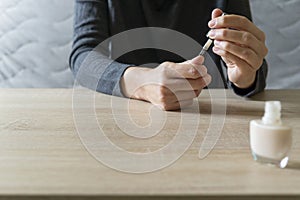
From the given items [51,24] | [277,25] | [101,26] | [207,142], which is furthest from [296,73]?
[207,142]

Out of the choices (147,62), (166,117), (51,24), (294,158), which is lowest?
(51,24)

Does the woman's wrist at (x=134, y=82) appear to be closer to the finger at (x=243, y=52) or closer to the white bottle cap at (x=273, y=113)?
the finger at (x=243, y=52)

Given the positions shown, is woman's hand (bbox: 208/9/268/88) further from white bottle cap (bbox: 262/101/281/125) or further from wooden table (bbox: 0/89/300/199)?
white bottle cap (bbox: 262/101/281/125)

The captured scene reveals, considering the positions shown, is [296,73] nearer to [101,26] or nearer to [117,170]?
[101,26]

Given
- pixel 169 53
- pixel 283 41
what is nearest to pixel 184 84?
pixel 169 53

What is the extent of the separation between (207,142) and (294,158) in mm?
110

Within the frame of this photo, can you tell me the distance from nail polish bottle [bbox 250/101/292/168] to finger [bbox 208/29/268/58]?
0.89 feet

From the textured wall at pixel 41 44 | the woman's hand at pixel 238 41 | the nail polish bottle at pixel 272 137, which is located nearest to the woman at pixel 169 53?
the woman's hand at pixel 238 41

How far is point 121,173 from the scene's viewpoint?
49cm

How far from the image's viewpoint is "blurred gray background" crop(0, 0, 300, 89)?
4.71ft

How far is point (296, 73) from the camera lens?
4.69 ft

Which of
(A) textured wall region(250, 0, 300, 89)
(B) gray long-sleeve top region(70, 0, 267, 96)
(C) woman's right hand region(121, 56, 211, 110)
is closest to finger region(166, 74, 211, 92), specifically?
(C) woman's right hand region(121, 56, 211, 110)

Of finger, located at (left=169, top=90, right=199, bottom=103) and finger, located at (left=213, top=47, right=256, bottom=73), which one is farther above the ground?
finger, located at (left=213, top=47, right=256, bottom=73)

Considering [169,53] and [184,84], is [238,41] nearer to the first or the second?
[184,84]
